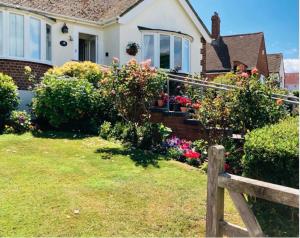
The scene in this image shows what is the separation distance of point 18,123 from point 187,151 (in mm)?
5255

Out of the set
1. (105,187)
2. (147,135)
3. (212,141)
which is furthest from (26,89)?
(105,187)

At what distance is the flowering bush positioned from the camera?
8.88 meters

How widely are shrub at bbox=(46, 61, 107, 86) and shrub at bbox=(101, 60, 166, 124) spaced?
3.31m

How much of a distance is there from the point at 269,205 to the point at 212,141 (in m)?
4.67

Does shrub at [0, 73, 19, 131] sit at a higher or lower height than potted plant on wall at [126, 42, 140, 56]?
lower

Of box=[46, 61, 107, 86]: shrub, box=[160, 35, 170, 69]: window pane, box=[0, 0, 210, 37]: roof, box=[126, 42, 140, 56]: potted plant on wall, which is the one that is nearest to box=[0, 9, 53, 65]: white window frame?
box=[0, 0, 210, 37]: roof

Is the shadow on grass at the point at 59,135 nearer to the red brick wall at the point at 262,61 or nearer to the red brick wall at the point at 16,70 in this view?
the red brick wall at the point at 16,70

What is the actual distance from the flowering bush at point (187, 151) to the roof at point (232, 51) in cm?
2162

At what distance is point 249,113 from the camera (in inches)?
334

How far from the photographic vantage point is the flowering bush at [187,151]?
888 cm

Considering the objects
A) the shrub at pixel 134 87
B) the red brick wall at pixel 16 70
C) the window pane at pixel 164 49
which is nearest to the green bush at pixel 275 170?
the shrub at pixel 134 87

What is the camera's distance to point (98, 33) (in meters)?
19.0

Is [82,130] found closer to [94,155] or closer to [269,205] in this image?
[94,155]

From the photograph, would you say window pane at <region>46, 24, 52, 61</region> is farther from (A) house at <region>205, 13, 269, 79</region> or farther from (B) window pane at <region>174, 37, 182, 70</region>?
(A) house at <region>205, 13, 269, 79</region>
